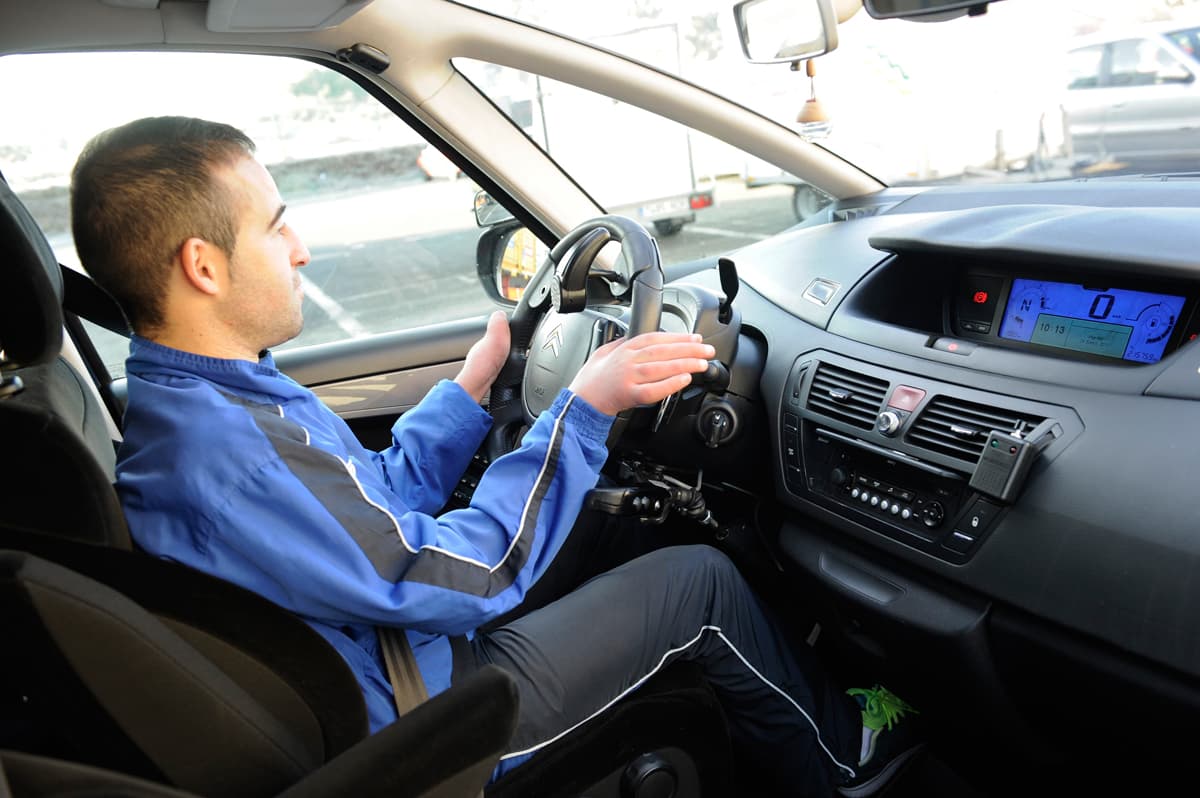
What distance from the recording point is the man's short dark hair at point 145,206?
138 centimetres

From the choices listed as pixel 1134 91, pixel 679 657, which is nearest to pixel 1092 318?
pixel 679 657

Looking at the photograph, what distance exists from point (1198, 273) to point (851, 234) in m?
0.96

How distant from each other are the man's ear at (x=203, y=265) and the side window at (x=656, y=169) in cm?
112

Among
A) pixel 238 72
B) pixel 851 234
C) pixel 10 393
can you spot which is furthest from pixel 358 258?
pixel 10 393

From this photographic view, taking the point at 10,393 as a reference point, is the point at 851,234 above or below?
below

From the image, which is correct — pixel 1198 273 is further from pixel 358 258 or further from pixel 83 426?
pixel 358 258

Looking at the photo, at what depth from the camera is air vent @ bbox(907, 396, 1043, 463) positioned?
1.67 meters

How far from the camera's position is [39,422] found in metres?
1.11

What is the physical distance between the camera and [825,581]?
81.4 inches

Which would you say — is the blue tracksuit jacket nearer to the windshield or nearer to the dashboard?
the dashboard

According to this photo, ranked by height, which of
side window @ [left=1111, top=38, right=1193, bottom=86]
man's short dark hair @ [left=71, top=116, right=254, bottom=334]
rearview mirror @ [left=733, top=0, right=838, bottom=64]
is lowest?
side window @ [left=1111, top=38, right=1193, bottom=86]

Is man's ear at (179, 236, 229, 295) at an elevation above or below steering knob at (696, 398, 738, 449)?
above

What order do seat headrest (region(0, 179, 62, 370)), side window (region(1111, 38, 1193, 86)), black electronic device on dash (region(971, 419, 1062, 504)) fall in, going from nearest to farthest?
seat headrest (region(0, 179, 62, 370)), black electronic device on dash (region(971, 419, 1062, 504)), side window (region(1111, 38, 1193, 86))

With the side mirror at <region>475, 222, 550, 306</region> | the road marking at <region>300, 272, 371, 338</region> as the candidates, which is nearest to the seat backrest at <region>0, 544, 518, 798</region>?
the side mirror at <region>475, 222, 550, 306</region>
